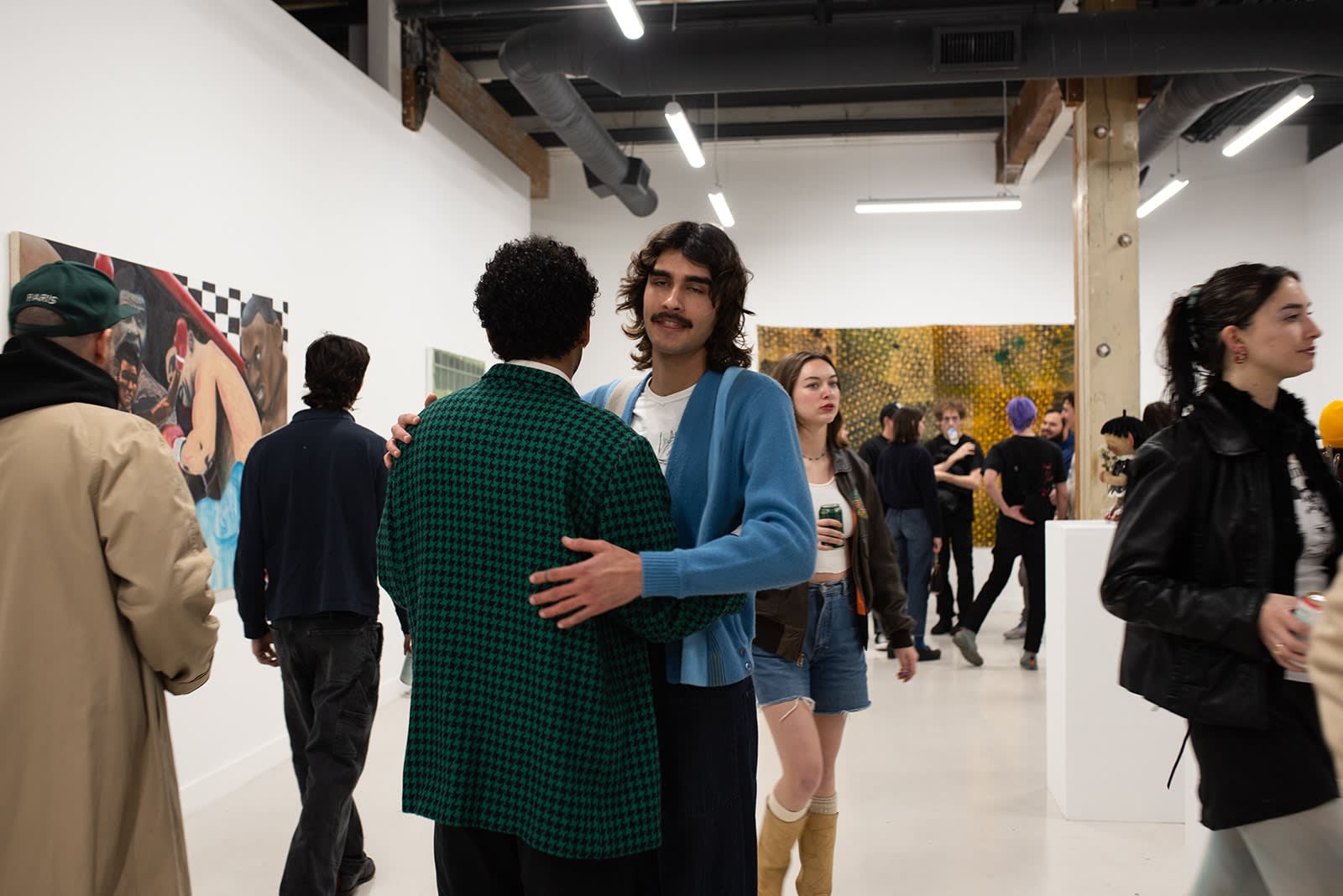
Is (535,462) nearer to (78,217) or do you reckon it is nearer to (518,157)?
(78,217)

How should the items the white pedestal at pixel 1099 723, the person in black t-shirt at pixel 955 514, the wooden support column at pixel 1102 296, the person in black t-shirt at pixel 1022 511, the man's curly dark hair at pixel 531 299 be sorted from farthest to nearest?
the person in black t-shirt at pixel 955 514 → the person in black t-shirt at pixel 1022 511 → the wooden support column at pixel 1102 296 → the white pedestal at pixel 1099 723 → the man's curly dark hair at pixel 531 299

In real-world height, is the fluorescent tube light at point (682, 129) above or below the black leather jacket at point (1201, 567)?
above

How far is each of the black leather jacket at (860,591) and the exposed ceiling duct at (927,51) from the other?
3.95 metres

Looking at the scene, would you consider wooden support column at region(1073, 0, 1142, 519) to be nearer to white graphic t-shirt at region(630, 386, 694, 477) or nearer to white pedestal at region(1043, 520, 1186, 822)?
white pedestal at region(1043, 520, 1186, 822)

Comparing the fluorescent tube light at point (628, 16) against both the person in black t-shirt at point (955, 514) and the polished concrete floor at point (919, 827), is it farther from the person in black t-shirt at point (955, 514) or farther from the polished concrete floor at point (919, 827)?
the person in black t-shirt at point (955, 514)

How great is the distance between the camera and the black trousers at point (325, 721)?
8.94ft

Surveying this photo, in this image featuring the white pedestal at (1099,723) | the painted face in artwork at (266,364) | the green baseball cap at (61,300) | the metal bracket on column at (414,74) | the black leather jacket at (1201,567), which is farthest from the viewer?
the metal bracket on column at (414,74)

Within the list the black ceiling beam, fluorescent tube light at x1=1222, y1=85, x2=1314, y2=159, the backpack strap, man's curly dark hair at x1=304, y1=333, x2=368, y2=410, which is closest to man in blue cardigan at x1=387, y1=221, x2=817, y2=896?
the backpack strap

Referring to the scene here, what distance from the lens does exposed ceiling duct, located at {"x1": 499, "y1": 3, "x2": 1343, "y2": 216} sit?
5738 mm

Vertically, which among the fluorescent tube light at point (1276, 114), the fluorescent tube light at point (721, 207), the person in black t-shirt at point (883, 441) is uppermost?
the fluorescent tube light at point (1276, 114)

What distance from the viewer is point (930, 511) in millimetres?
6617

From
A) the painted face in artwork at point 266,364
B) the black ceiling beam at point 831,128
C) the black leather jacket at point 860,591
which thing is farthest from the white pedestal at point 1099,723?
the black ceiling beam at point 831,128

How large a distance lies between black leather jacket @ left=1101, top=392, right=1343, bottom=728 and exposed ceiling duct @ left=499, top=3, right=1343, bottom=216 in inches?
189

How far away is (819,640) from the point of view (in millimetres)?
2625
